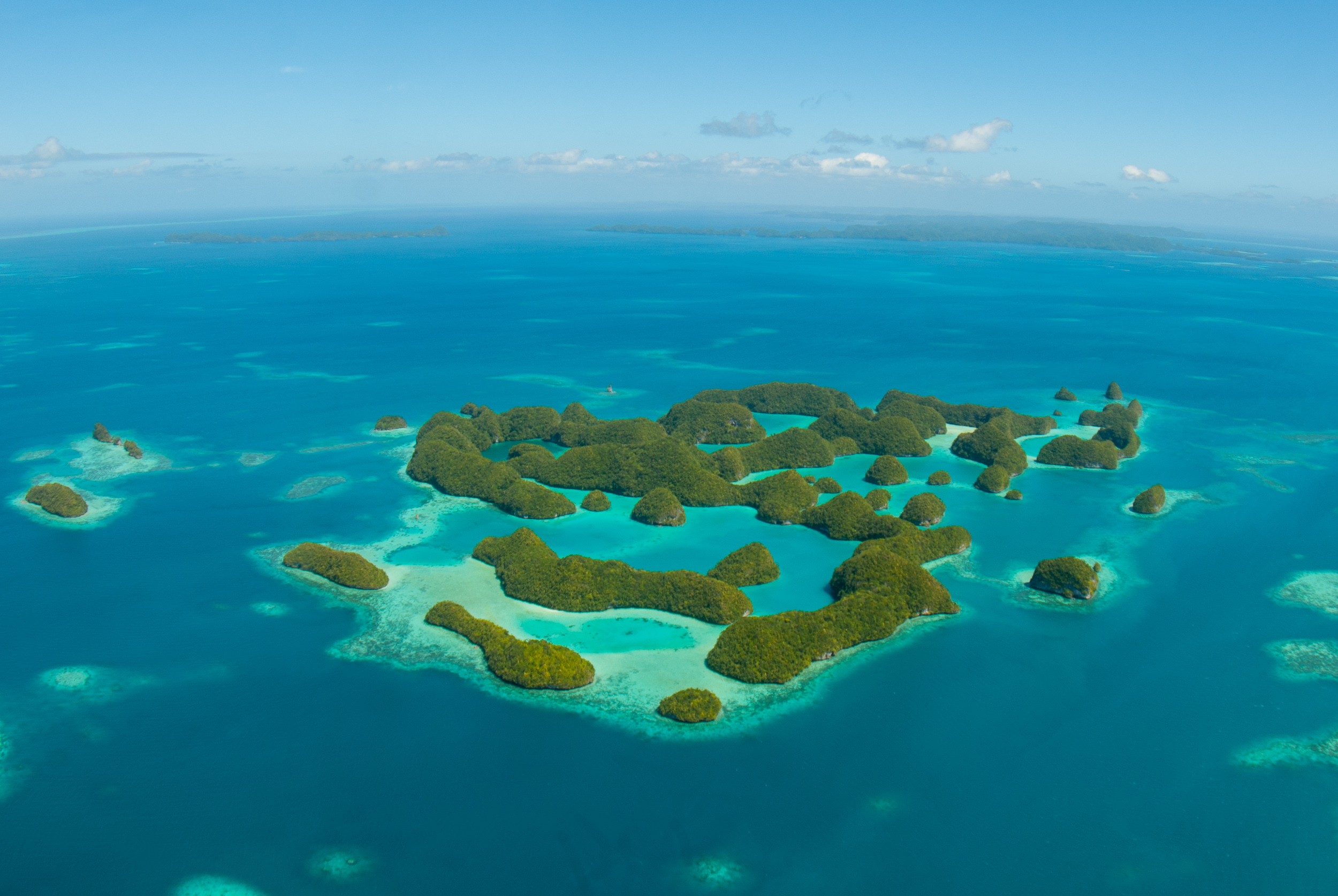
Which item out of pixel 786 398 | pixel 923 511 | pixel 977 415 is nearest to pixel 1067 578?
pixel 923 511

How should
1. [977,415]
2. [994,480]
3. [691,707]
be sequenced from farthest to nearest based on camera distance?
[977,415] → [994,480] → [691,707]

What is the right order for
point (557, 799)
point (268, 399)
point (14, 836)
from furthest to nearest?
1. point (268, 399)
2. point (557, 799)
3. point (14, 836)

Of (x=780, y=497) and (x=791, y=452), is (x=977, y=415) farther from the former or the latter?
(x=780, y=497)

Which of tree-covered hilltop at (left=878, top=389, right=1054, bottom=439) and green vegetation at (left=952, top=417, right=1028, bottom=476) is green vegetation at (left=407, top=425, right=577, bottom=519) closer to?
green vegetation at (left=952, top=417, right=1028, bottom=476)

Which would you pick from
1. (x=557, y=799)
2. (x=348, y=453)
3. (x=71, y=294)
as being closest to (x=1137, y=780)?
(x=557, y=799)

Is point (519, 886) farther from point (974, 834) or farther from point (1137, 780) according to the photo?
point (1137, 780)

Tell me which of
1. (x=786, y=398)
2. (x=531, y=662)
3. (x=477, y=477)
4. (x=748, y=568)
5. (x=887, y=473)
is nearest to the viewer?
(x=531, y=662)

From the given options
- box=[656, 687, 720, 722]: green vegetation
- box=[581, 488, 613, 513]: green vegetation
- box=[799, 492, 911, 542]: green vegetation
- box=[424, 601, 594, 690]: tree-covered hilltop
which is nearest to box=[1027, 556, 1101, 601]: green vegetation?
box=[799, 492, 911, 542]: green vegetation
